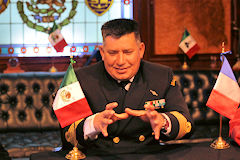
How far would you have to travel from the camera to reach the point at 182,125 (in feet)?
5.65

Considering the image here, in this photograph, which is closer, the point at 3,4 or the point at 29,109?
the point at 29,109

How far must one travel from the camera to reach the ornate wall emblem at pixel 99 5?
5238 millimetres

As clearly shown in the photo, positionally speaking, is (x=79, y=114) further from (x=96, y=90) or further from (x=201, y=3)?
(x=201, y=3)

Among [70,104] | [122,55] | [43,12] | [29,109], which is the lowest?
[29,109]

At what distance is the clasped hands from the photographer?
1.48 metres

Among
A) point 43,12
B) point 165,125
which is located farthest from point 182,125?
point 43,12

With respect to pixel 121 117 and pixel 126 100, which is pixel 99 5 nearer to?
pixel 126 100

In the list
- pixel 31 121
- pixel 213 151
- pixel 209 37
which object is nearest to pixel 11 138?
pixel 31 121

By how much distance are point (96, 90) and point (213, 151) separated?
0.67m

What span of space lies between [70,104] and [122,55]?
0.36 meters

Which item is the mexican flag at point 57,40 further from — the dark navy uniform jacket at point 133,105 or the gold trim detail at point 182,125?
the gold trim detail at point 182,125

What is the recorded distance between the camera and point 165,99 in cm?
191

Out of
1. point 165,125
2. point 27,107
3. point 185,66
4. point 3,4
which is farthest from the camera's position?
point 185,66

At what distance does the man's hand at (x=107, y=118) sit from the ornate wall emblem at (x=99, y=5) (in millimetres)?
3906
